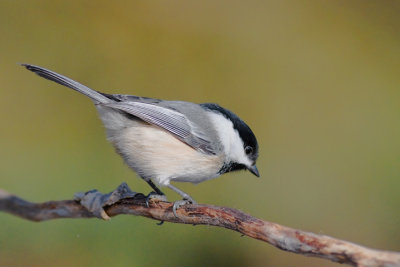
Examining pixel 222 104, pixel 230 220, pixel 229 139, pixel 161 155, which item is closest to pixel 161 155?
pixel 161 155

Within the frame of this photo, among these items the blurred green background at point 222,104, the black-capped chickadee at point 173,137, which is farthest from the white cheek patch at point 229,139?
the blurred green background at point 222,104

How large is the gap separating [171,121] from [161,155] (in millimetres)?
92

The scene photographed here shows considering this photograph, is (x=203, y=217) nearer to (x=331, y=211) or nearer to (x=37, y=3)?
(x=331, y=211)

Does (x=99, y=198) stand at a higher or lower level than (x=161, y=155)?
lower

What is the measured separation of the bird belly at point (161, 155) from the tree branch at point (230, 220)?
109mm

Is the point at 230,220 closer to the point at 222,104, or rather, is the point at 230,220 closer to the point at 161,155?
the point at 161,155

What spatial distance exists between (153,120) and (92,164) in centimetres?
22

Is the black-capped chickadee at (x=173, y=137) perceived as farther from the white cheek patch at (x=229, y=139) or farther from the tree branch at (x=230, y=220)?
the tree branch at (x=230, y=220)

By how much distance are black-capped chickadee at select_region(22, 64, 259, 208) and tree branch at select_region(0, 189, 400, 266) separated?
0.12 m

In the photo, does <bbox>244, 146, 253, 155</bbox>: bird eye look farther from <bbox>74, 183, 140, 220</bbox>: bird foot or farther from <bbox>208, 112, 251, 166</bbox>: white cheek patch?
<bbox>74, 183, 140, 220</bbox>: bird foot

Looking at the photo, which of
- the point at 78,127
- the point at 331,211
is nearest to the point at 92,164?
the point at 78,127

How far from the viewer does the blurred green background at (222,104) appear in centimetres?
104

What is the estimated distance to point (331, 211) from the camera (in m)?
1.41

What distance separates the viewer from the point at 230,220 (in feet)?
2.46
